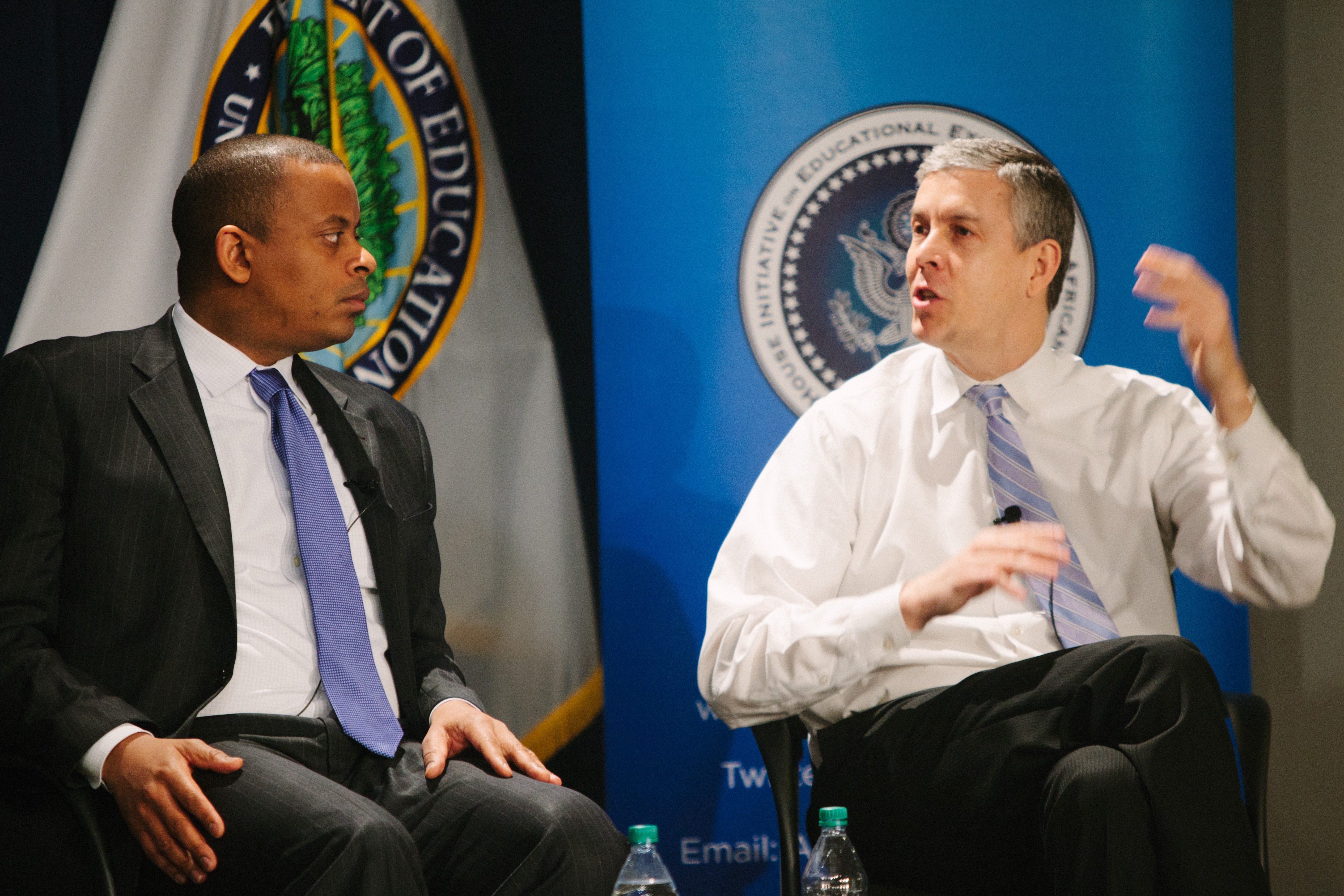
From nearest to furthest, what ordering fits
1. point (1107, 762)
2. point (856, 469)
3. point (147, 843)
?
point (147, 843) → point (1107, 762) → point (856, 469)

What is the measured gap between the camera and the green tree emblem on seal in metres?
3.00

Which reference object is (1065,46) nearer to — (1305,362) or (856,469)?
(1305,362)

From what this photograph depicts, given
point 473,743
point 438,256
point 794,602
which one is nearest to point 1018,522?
point 794,602

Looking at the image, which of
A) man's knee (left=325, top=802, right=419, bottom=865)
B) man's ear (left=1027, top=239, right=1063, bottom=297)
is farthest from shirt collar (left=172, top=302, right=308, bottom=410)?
man's ear (left=1027, top=239, right=1063, bottom=297)

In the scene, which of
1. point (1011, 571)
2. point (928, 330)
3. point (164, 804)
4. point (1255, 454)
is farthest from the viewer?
point (928, 330)

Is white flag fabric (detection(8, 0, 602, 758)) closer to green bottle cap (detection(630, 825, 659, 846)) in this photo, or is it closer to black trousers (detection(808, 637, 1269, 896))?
black trousers (detection(808, 637, 1269, 896))

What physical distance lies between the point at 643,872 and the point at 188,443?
102 cm

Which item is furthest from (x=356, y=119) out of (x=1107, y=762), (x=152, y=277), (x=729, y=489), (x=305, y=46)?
(x=1107, y=762)

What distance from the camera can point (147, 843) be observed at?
161 centimetres

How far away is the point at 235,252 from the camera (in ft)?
6.73

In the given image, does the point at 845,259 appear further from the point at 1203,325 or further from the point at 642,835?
the point at 642,835

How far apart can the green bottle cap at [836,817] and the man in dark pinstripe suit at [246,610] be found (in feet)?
1.23

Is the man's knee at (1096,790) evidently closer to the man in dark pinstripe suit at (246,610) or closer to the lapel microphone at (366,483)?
the man in dark pinstripe suit at (246,610)

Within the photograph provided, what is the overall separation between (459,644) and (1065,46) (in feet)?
7.35
